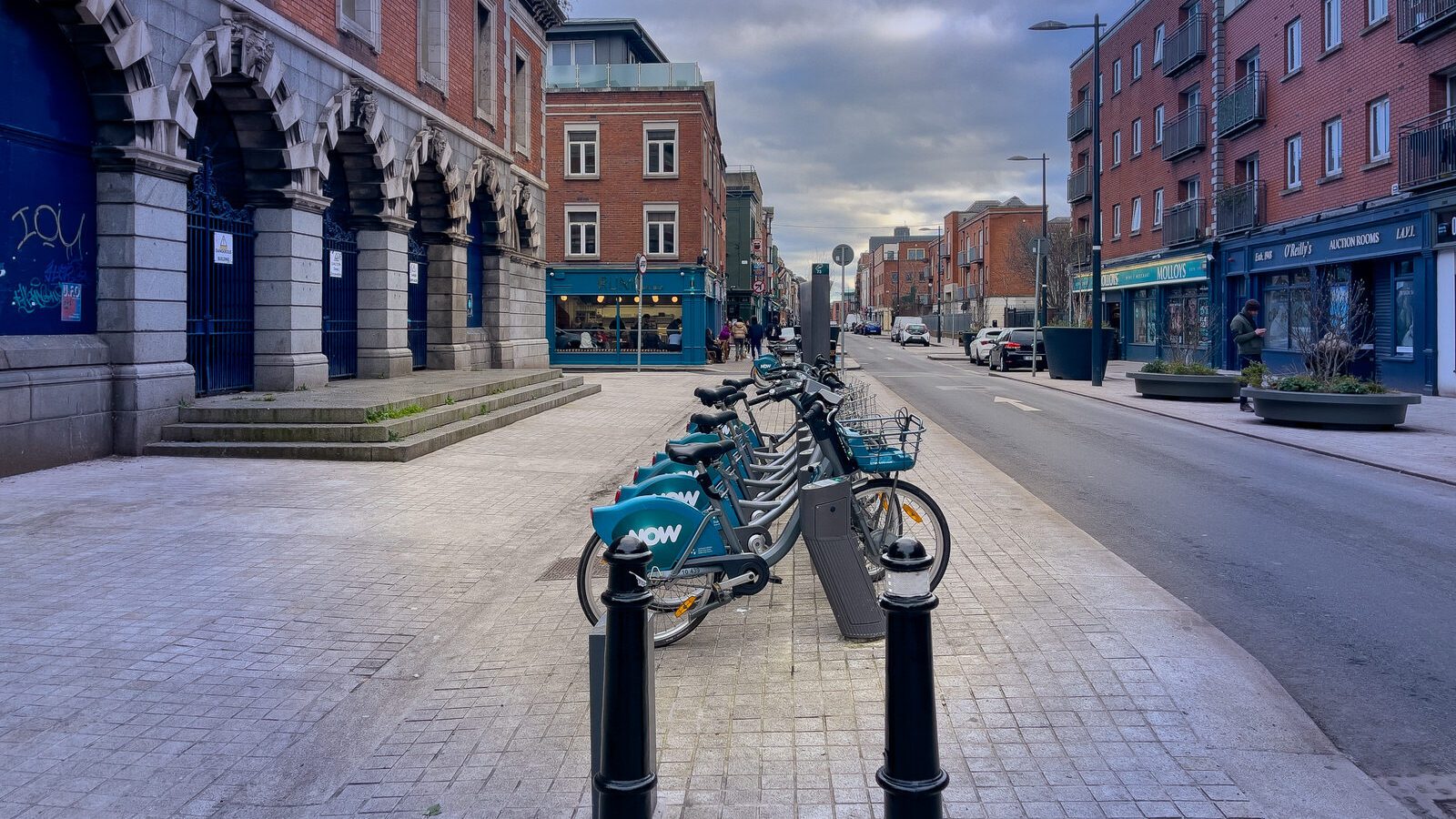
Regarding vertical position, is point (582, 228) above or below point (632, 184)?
below

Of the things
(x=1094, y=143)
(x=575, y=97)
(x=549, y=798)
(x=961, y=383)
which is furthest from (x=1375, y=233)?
(x=575, y=97)

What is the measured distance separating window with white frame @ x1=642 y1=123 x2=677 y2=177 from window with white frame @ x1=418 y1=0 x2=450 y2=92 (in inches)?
832

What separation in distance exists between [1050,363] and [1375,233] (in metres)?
8.30

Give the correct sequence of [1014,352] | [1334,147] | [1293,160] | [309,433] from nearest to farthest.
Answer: [309,433] → [1334,147] → [1293,160] → [1014,352]

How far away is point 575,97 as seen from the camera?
41.2m

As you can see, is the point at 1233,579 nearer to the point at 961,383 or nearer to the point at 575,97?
the point at 961,383

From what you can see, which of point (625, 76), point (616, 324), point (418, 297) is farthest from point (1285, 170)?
point (625, 76)

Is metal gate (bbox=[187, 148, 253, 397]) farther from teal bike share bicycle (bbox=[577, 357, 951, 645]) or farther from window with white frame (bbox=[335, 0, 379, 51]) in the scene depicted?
teal bike share bicycle (bbox=[577, 357, 951, 645])

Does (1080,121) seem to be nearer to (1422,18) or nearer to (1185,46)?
(1185,46)

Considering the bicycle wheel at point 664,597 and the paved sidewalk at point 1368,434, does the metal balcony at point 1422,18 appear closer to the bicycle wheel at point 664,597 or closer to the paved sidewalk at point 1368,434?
the paved sidewalk at point 1368,434

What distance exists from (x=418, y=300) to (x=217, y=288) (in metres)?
7.30

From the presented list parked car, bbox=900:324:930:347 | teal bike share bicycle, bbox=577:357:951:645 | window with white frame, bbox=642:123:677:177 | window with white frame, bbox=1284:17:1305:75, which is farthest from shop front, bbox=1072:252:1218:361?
parked car, bbox=900:324:930:347

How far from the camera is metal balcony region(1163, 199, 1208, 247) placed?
34.2m

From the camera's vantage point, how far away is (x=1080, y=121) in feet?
155
